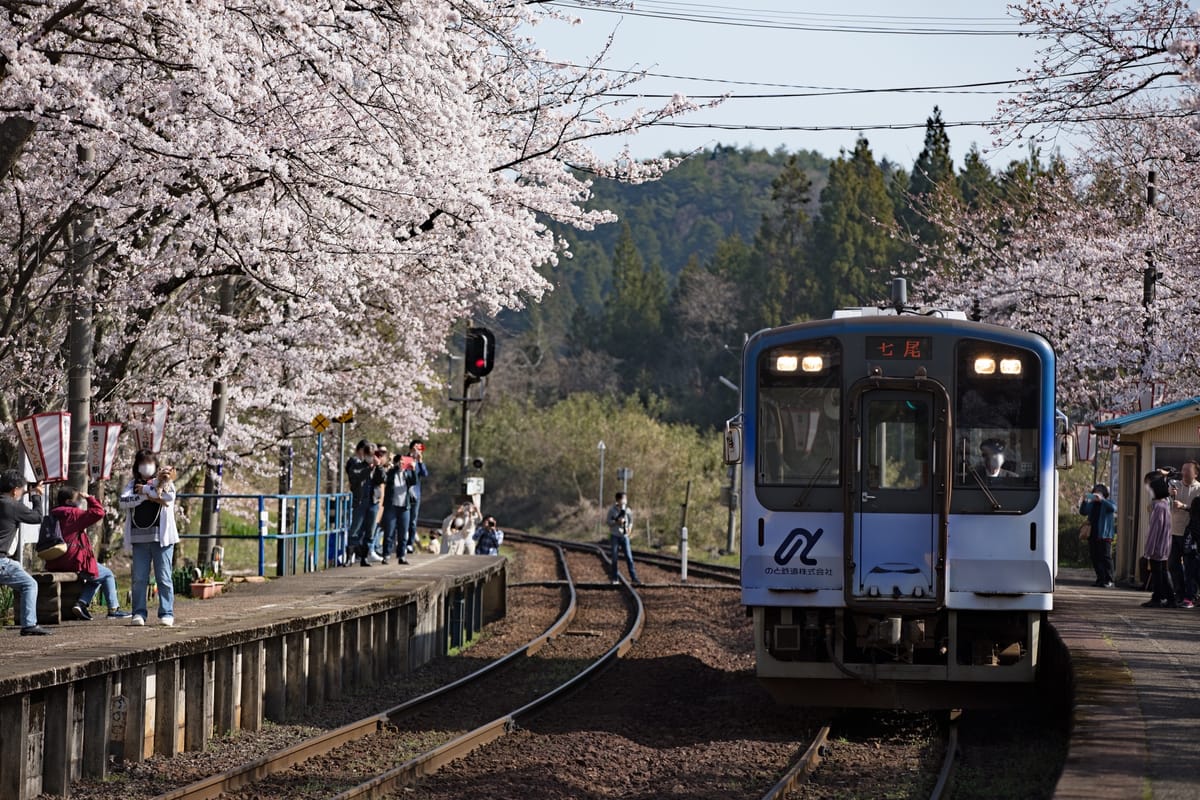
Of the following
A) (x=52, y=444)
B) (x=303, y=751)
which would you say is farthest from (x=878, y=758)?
(x=52, y=444)

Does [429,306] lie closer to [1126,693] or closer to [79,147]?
[79,147]

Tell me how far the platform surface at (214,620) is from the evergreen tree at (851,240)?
50169 millimetres

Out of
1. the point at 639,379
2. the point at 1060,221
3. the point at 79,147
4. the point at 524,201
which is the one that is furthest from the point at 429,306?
the point at 639,379

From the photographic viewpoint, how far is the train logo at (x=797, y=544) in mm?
11453

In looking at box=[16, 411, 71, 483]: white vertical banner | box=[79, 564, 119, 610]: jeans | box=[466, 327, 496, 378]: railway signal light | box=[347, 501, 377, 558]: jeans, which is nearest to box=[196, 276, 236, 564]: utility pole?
box=[347, 501, 377, 558]: jeans

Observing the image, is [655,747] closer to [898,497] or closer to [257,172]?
[898,497]

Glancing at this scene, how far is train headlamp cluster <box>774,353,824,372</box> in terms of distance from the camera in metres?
11.7

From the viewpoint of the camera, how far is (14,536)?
36.1 ft

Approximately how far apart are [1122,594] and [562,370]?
67608 mm

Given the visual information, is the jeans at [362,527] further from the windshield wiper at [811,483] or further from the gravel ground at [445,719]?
the windshield wiper at [811,483]

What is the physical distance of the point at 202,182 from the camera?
13.6 metres

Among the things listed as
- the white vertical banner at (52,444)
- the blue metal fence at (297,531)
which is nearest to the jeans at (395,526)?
the blue metal fence at (297,531)

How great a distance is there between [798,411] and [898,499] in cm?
98

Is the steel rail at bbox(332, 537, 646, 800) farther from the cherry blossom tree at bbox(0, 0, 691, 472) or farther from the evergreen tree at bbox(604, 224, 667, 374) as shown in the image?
the evergreen tree at bbox(604, 224, 667, 374)
